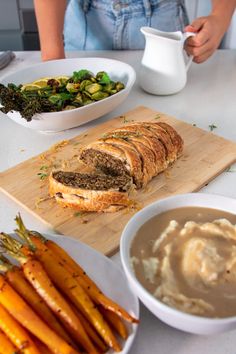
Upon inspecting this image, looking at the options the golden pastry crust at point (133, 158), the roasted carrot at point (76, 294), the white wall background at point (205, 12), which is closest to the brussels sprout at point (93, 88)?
the golden pastry crust at point (133, 158)

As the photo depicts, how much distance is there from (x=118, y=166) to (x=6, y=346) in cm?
72

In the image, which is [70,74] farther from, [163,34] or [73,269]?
[73,269]

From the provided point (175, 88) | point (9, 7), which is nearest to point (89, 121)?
point (175, 88)

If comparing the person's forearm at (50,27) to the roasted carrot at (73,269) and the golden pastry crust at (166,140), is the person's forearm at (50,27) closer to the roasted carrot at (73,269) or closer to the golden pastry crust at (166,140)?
the golden pastry crust at (166,140)

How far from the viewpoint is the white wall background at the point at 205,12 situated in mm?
3184

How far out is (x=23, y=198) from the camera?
1336 millimetres

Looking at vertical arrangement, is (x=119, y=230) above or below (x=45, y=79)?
below

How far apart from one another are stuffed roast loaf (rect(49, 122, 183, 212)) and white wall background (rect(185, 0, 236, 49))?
6.43ft

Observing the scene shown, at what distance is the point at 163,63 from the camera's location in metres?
1.84

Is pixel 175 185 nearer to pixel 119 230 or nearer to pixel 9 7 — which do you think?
pixel 119 230

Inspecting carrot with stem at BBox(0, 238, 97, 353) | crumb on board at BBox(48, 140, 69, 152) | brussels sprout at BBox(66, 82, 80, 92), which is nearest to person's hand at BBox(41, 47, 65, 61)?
brussels sprout at BBox(66, 82, 80, 92)

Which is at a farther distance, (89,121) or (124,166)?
(89,121)

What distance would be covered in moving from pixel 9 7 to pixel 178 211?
343 cm

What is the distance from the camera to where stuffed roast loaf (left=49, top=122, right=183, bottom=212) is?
1.26 meters
